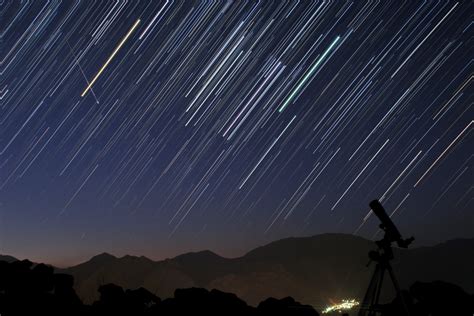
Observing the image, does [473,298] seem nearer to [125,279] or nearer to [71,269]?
[125,279]

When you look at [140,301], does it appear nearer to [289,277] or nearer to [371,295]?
[371,295]

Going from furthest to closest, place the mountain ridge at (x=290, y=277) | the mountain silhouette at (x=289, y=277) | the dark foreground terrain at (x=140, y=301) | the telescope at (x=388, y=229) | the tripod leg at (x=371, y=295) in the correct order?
the mountain ridge at (x=290, y=277)
the mountain silhouette at (x=289, y=277)
the tripod leg at (x=371, y=295)
the telescope at (x=388, y=229)
the dark foreground terrain at (x=140, y=301)

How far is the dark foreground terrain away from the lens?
4.43 m

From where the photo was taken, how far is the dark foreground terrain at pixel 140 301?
443 cm

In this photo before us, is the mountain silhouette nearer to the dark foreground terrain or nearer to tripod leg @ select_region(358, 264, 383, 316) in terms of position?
tripod leg @ select_region(358, 264, 383, 316)

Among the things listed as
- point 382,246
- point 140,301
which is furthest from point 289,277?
point 382,246

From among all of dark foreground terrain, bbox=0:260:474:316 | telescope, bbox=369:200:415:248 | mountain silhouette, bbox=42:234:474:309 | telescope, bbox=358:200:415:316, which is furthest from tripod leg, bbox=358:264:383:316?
Answer: mountain silhouette, bbox=42:234:474:309

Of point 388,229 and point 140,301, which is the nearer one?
point 388,229

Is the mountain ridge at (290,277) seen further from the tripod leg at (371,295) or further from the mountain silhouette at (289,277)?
the tripod leg at (371,295)

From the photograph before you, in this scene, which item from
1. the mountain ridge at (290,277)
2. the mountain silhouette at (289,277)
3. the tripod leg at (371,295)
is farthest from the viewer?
the mountain ridge at (290,277)

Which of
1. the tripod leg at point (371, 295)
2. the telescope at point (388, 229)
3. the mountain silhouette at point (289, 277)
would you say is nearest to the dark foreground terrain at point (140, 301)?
the tripod leg at point (371, 295)

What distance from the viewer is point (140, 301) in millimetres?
4961

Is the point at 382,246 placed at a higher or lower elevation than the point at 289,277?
higher

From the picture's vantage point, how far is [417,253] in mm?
175875
